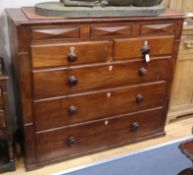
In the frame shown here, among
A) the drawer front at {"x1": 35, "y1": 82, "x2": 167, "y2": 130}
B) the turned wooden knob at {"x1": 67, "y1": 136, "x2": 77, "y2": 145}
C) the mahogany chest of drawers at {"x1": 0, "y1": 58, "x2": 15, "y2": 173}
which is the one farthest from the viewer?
the turned wooden knob at {"x1": 67, "y1": 136, "x2": 77, "y2": 145}

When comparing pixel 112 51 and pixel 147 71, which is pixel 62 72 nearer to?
pixel 112 51

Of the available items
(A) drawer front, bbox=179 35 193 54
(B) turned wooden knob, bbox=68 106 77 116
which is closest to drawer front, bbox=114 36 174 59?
(A) drawer front, bbox=179 35 193 54

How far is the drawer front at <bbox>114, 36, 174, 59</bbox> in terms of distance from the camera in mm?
1638

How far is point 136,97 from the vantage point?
186 cm

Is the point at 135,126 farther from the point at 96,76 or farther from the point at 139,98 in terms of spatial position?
the point at 96,76

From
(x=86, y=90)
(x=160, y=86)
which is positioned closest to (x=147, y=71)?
(x=160, y=86)

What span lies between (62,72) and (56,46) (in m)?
0.17

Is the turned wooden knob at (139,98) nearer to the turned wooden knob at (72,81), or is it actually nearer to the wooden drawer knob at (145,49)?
the wooden drawer knob at (145,49)

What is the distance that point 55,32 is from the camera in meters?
1.42

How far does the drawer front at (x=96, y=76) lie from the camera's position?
1533mm

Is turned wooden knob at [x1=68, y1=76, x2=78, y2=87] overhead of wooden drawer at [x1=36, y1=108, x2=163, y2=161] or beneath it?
overhead

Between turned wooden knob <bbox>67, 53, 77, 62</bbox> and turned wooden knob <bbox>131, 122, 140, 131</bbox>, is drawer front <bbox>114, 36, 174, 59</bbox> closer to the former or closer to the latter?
turned wooden knob <bbox>67, 53, 77, 62</bbox>

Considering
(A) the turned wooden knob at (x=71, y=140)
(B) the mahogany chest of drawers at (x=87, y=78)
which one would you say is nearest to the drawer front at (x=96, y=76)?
(B) the mahogany chest of drawers at (x=87, y=78)

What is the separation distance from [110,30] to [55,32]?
1.10ft
